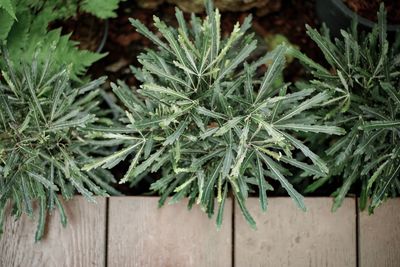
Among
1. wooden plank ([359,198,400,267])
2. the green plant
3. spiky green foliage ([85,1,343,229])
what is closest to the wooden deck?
wooden plank ([359,198,400,267])

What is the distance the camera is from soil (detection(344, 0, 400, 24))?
1712 millimetres

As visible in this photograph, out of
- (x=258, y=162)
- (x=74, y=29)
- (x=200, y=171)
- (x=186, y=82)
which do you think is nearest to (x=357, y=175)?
(x=258, y=162)

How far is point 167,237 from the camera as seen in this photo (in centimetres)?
Answer: 151

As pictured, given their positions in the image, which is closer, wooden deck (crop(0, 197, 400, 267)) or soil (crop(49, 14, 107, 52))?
wooden deck (crop(0, 197, 400, 267))

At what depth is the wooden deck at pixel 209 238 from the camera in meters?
1.50

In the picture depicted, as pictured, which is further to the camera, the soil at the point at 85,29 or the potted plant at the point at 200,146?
the soil at the point at 85,29

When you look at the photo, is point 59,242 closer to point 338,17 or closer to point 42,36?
point 42,36

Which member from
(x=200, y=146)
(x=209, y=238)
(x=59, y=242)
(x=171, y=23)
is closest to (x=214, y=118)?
(x=200, y=146)

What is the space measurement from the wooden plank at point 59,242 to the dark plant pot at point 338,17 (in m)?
0.97

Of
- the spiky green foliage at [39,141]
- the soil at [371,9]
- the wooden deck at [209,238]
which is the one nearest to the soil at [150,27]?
the soil at [371,9]

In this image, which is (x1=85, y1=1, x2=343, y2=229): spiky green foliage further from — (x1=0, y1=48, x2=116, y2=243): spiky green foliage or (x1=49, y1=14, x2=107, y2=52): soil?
(x1=49, y1=14, x2=107, y2=52): soil

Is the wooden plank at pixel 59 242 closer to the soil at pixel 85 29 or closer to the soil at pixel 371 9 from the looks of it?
the soil at pixel 85 29

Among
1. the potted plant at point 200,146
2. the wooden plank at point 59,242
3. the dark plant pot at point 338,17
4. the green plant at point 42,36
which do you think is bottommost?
the wooden plank at point 59,242

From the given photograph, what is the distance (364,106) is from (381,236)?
0.40 m
